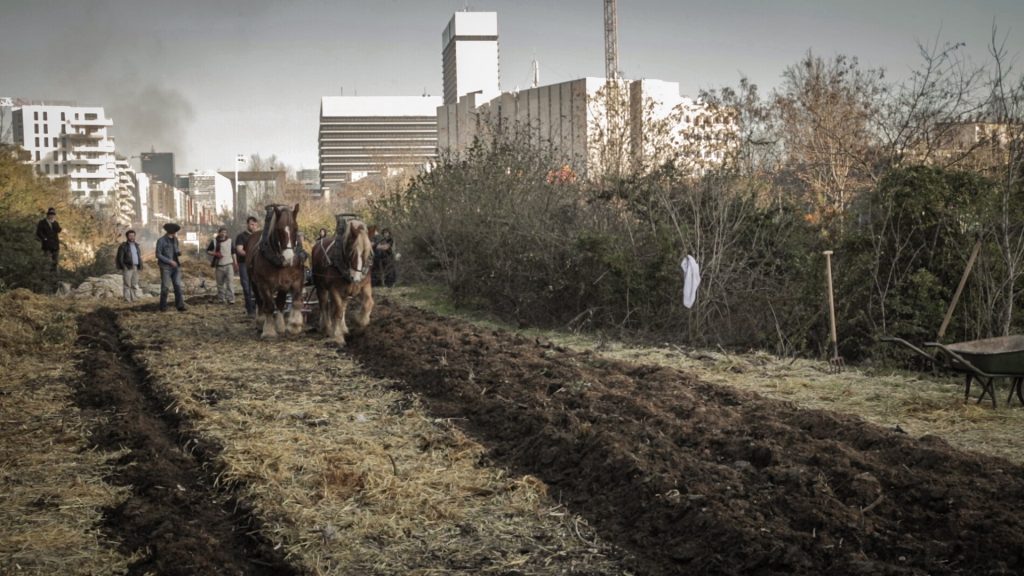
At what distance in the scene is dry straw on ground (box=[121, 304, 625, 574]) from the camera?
5.54 metres

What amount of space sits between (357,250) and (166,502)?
25.0 ft

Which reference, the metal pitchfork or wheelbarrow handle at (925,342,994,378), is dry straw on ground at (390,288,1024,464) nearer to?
the metal pitchfork

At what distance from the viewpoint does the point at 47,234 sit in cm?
2373

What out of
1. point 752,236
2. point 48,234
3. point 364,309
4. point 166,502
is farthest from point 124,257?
point 166,502

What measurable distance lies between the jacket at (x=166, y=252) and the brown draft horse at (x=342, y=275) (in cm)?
545

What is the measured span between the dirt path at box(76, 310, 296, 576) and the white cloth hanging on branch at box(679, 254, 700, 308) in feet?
21.8

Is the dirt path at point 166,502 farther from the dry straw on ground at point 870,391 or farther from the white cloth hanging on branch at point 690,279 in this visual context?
the white cloth hanging on branch at point 690,279

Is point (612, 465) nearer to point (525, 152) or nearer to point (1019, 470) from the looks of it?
point (1019, 470)

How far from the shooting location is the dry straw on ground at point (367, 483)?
554cm

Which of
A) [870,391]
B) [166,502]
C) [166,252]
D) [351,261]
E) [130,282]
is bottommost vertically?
[166,502]

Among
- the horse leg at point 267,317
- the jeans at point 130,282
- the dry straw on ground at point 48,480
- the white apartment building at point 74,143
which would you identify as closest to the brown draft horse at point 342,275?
the horse leg at point 267,317

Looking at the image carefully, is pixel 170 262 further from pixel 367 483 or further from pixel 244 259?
pixel 367 483

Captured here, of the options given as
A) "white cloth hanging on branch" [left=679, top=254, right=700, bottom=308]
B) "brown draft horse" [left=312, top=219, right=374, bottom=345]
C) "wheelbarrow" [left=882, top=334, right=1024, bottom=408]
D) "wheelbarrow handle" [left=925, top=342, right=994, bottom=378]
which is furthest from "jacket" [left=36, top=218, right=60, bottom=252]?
"wheelbarrow handle" [left=925, top=342, right=994, bottom=378]

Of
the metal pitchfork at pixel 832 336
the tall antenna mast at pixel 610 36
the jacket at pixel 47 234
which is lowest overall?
the metal pitchfork at pixel 832 336
